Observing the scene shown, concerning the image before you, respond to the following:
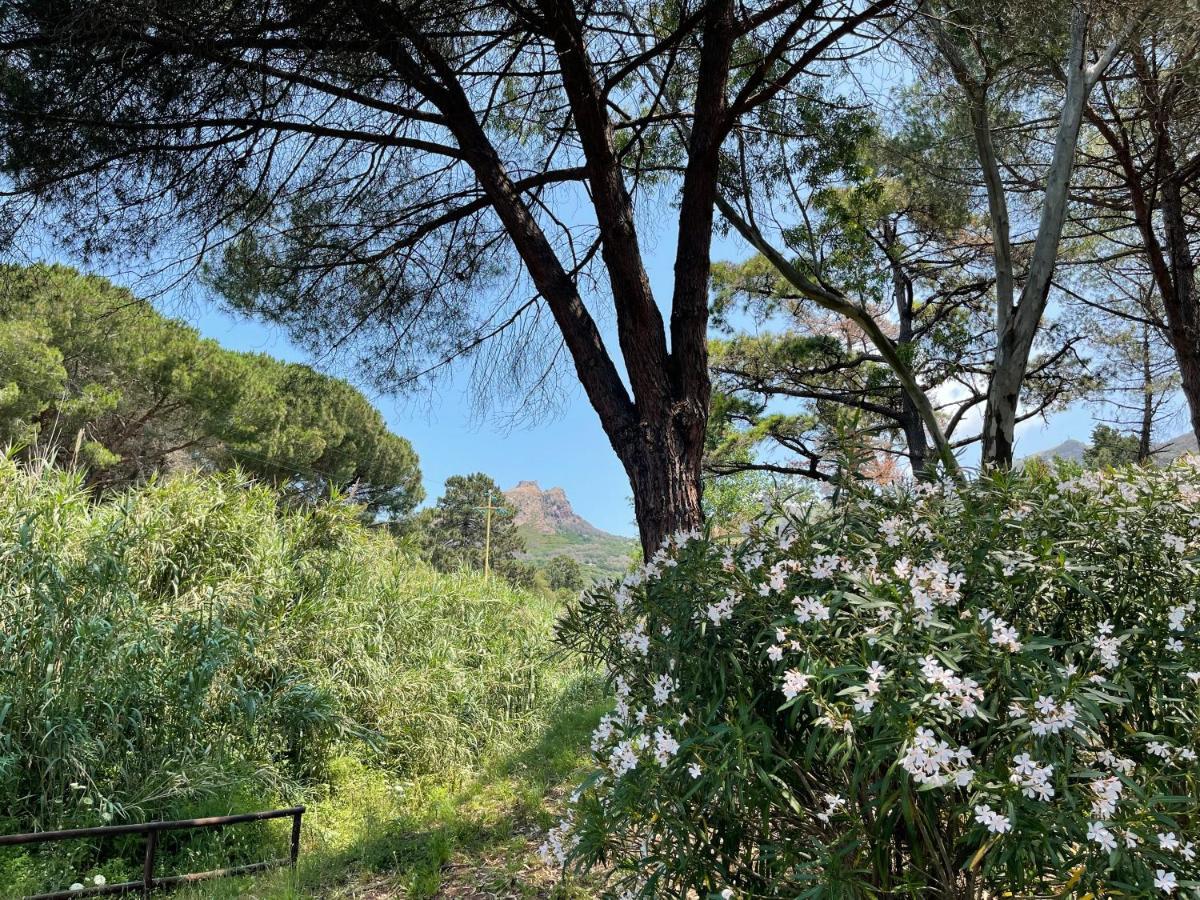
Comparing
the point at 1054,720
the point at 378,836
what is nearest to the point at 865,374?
the point at 378,836

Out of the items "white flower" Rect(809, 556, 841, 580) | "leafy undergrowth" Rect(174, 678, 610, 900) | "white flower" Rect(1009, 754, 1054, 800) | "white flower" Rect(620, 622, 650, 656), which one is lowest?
"leafy undergrowth" Rect(174, 678, 610, 900)

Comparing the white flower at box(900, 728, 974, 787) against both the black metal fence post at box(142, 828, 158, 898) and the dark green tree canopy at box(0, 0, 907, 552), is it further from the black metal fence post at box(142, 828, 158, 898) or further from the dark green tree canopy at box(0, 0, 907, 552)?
the black metal fence post at box(142, 828, 158, 898)

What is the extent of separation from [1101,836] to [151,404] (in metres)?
14.1

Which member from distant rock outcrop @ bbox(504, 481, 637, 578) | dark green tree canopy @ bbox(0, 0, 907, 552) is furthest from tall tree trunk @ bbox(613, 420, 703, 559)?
distant rock outcrop @ bbox(504, 481, 637, 578)

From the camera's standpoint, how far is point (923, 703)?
1134mm

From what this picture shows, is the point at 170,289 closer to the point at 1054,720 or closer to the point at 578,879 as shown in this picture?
the point at 578,879

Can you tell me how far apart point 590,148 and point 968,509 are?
222 cm

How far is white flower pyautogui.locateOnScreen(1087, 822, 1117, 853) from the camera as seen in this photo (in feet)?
3.50

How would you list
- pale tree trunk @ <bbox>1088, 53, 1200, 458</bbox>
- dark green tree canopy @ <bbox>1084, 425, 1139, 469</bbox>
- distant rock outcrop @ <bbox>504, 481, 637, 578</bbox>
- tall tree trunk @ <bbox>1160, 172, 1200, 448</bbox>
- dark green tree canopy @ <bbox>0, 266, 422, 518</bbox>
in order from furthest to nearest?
→ distant rock outcrop @ <bbox>504, 481, 637, 578</bbox>, dark green tree canopy @ <bbox>1084, 425, 1139, 469</bbox>, dark green tree canopy @ <bbox>0, 266, 422, 518</bbox>, tall tree trunk @ <bbox>1160, 172, 1200, 448</bbox>, pale tree trunk @ <bbox>1088, 53, 1200, 458</bbox>

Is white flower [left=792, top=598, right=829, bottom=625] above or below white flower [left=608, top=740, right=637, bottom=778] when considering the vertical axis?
above

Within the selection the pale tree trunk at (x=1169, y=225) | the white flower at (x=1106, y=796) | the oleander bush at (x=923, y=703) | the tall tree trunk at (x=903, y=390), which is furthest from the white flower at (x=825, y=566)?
the tall tree trunk at (x=903, y=390)

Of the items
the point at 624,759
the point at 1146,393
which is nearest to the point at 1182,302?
the point at 1146,393

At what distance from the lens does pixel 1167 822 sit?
3.49ft

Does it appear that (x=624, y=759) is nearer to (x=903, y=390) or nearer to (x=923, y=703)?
(x=923, y=703)
